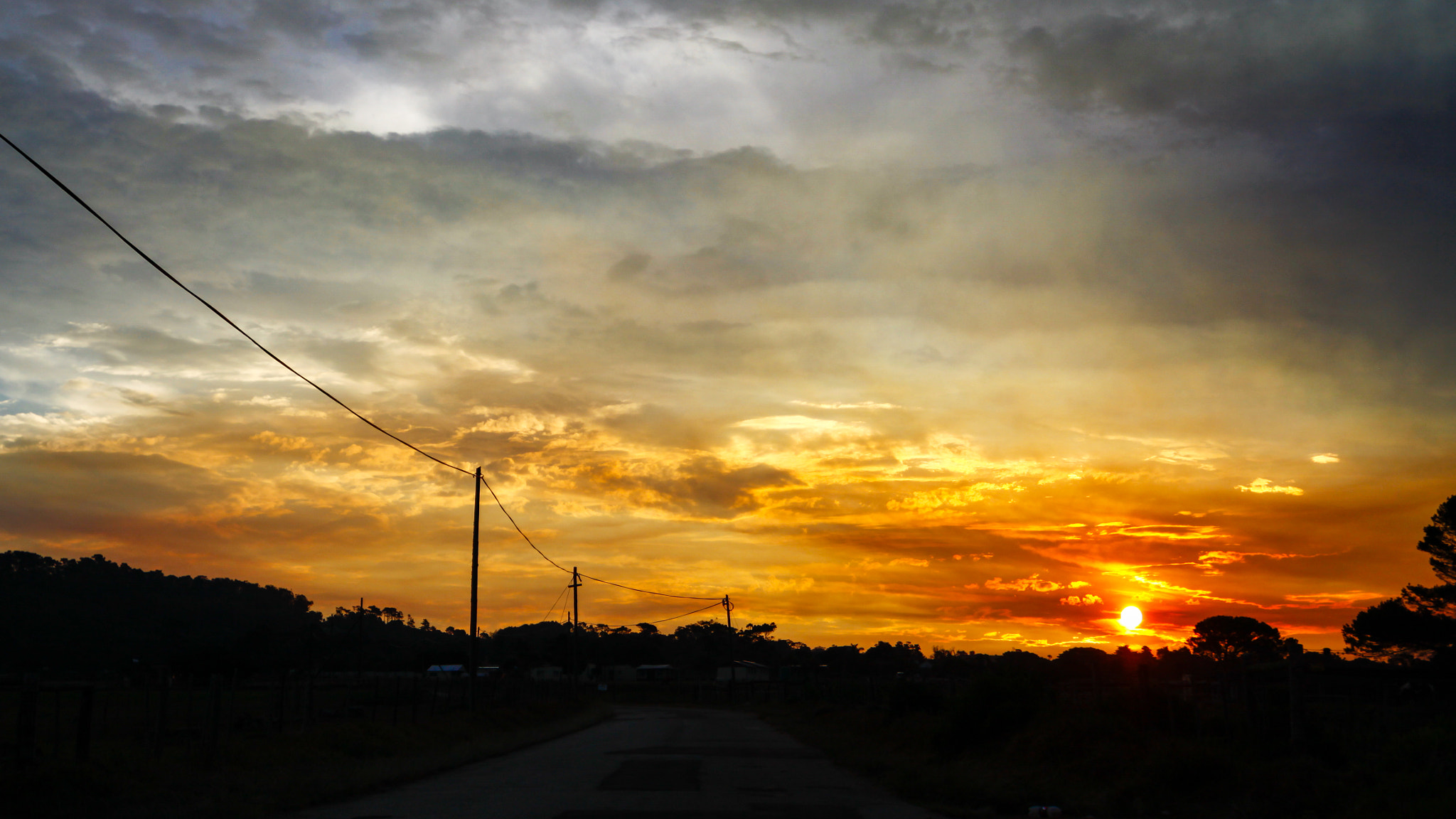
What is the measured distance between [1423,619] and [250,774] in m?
43.5

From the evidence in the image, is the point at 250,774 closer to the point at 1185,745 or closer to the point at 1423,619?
the point at 1185,745

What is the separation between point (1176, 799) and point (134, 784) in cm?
1610

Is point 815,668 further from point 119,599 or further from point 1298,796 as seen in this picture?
point 1298,796

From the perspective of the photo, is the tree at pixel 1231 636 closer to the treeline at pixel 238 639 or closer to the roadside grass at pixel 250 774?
the treeline at pixel 238 639

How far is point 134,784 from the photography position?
15.5 m

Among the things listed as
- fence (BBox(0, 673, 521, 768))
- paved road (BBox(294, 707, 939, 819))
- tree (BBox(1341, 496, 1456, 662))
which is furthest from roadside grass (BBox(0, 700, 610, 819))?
tree (BBox(1341, 496, 1456, 662))

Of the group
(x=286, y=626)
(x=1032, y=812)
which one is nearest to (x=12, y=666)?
(x=286, y=626)

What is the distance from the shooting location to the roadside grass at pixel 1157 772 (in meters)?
11.4

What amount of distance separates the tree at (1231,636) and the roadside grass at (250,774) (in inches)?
2315

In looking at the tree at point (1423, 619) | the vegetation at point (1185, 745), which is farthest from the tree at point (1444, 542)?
the vegetation at point (1185, 745)

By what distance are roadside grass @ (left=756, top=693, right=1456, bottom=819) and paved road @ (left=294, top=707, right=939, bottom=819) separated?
142cm

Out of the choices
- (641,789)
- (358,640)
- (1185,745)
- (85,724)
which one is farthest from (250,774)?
(358,640)

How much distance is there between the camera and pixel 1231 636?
75000 millimetres

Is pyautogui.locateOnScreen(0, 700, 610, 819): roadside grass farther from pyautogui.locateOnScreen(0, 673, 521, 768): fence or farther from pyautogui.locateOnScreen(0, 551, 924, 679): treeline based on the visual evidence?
pyautogui.locateOnScreen(0, 551, 924, 679): treeline
